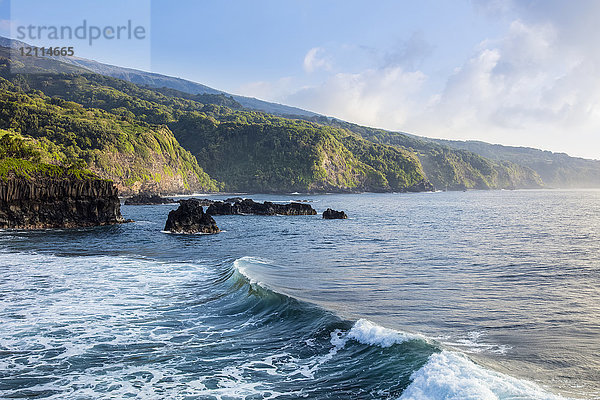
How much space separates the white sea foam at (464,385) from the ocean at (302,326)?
35 millimetres

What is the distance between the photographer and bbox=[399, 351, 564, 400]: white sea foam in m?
8.41

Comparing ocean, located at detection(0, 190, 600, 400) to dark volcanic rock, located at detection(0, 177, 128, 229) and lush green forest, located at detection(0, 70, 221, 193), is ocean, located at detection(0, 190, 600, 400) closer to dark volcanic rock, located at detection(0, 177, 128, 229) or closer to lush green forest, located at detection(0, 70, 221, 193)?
dark volcanic rock, located at detection(0, 177, 128, 229)

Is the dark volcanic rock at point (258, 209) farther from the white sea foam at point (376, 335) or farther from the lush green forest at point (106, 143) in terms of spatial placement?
the white sea foam at point (376, 335)

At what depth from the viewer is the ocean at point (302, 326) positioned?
9539 mm

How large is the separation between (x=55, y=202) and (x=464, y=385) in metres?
47.7

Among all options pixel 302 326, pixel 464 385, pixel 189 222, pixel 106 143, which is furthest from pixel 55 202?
pixel 106 143

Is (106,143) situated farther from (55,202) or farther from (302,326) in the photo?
(302,326)

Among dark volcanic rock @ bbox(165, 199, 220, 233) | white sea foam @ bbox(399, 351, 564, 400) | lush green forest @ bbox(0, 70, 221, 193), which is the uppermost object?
lush green forest @ bbox(0, 70, 221, 193)

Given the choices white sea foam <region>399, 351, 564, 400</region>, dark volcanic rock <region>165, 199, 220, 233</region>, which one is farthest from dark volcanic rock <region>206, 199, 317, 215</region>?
white sea foam <region>399, 351, 564, 400</region>

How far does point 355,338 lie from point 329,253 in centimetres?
1874

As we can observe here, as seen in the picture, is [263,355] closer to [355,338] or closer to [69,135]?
[355,338]

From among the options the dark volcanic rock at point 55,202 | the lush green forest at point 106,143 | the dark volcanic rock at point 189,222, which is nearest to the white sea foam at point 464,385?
the dark volcanic rock at point 189,222

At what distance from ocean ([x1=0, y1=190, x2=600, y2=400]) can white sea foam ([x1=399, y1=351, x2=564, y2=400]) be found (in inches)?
1.4

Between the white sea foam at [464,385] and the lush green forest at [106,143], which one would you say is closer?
the white sea foam at [464,385]
